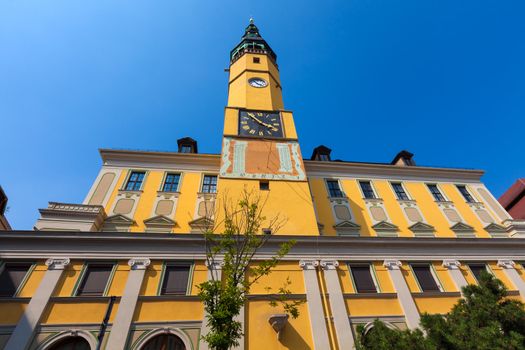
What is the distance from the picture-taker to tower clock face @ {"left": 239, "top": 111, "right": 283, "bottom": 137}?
69.1 feet

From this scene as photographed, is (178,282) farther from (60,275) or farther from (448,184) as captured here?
(448,184)

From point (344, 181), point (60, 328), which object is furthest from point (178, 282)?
point (344, 181)

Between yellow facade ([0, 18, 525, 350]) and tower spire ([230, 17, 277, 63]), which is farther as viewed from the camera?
tower spire ([230, 17, 277, 63])

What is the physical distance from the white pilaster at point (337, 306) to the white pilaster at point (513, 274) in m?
10.4

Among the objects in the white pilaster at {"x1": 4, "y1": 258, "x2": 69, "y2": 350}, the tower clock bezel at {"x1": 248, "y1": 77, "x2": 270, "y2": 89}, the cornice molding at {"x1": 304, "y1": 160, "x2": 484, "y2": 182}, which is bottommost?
the white pilaster at {"x1": 4, "y1": 258, "x2": 69, "y2": 350}

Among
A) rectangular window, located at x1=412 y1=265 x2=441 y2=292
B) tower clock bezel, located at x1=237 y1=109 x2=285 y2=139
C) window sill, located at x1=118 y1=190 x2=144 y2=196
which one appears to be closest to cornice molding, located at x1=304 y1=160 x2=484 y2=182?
tower clock bezel, located at x1=237 y1=109 x2=285 y2=139

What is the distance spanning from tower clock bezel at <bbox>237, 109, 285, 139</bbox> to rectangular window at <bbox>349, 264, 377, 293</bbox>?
437 inches

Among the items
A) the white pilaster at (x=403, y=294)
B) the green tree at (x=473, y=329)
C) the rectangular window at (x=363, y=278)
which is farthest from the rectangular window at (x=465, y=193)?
the green tree at (x=473, y=329)

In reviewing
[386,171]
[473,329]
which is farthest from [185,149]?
[473,329]

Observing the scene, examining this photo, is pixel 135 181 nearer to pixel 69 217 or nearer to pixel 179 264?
pixel 69 217

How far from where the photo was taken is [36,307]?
11.0 metres

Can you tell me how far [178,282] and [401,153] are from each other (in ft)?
71.7

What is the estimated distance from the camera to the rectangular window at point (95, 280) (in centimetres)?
1203

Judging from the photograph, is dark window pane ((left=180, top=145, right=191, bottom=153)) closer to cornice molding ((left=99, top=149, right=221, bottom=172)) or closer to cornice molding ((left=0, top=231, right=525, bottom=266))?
cornice molding ((left=99, top=149, right=221, bottom=172))
